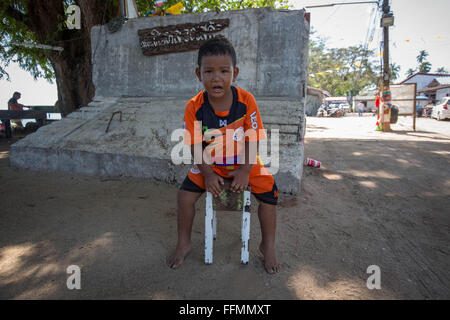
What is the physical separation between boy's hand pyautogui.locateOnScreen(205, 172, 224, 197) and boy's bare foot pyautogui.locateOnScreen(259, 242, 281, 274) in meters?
0.53

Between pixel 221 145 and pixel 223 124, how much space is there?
0.49 feet

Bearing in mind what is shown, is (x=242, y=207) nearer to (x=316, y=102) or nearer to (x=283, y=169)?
(x=283, y=169)

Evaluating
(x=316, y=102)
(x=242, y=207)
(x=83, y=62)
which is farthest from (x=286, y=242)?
(x=316, y=102)

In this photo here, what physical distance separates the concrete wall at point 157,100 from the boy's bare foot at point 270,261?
1.23 metres

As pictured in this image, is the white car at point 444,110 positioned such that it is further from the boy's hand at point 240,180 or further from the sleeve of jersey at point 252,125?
the boy's hand at point 240,180

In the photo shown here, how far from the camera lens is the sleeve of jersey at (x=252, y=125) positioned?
5.88ft

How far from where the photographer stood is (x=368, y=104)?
38.2m

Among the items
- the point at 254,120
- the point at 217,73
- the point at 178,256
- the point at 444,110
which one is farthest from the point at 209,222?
the point at 444,110

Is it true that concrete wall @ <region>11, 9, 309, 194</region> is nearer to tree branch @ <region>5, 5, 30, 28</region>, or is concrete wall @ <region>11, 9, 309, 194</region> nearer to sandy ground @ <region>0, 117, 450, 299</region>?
sandy ground @ <region>0, 117, 450, 299</region>

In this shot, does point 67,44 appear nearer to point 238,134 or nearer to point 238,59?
point 238,59

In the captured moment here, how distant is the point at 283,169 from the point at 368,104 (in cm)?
4157

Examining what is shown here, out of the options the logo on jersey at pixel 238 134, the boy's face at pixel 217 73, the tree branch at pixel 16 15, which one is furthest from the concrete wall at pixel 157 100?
the tree branch at pixel 16 15

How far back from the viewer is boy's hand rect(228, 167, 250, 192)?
1.68 metres

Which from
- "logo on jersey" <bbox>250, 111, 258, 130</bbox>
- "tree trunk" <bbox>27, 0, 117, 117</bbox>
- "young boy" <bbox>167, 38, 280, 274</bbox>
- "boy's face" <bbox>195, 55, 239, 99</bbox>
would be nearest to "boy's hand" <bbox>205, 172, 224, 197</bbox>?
"young boy" <bbox>167, 38, 280, 274</bbox>
